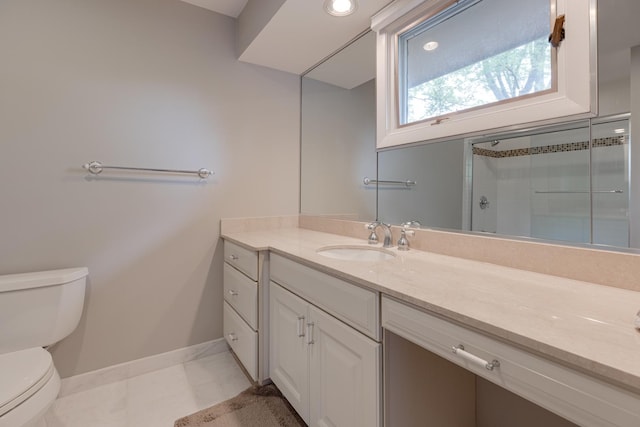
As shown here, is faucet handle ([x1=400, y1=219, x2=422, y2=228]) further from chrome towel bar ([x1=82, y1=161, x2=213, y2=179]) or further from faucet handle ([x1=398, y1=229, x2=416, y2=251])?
chrome towel bar ([x1=82, y1=161, x2=213, y2=179])

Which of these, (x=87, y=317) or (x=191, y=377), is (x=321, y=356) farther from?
(x=87, y=317)

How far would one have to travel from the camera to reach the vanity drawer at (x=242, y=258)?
148 centimetres

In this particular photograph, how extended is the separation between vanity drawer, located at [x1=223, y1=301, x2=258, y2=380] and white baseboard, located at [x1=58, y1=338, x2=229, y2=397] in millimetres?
140

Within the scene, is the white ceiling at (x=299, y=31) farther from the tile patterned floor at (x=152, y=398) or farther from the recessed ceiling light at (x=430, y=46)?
the tile patterned floor at (x=152, y=398)

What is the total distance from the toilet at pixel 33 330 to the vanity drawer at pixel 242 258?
703 millimetres

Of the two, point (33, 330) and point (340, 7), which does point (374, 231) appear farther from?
point (33, 330)

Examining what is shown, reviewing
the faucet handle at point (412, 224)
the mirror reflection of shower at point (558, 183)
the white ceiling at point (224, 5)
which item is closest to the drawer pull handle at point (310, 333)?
the faucet handle at point (412, 224)

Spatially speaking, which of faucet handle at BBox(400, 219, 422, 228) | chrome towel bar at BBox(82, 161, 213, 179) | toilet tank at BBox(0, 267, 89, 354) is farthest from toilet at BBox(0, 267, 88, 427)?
faucet handle at BBox(400, 219, 422, 228)

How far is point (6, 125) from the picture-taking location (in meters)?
1.36

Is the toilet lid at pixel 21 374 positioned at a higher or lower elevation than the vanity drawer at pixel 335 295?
lower

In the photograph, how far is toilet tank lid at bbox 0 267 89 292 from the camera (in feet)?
4.06

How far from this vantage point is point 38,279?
50.6 inches

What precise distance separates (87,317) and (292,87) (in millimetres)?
1920

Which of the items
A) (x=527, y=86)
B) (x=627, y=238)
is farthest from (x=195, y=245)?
(x=627, y=238)
